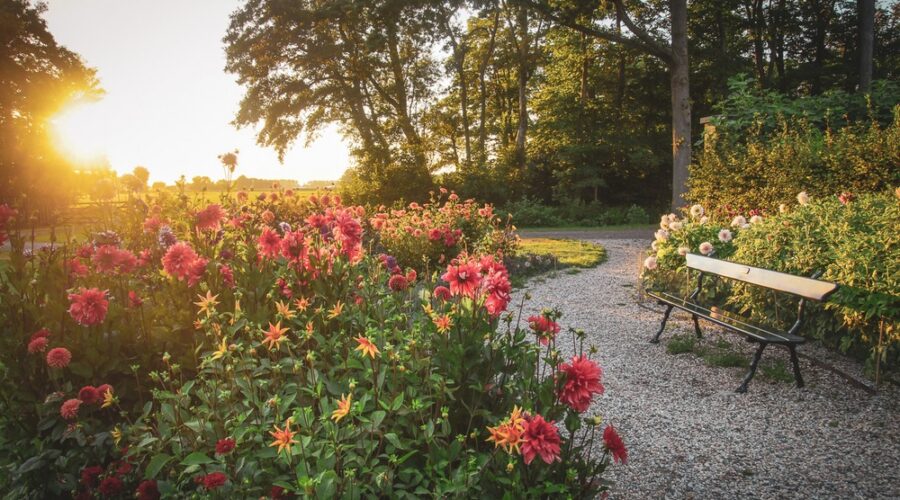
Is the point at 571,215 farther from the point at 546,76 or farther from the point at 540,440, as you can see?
the point at 540,440

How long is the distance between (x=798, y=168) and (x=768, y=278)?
3760 mm

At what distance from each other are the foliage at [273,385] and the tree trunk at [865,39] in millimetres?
17629

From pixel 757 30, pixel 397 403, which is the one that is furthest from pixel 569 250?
pixel 757 30

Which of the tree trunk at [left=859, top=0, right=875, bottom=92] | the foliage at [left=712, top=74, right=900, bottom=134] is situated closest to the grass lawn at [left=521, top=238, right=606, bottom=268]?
the foliage at [left=712, top=74, right=900, bottom=134]

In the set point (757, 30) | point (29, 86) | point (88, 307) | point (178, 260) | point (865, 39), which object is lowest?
point (88, 307)

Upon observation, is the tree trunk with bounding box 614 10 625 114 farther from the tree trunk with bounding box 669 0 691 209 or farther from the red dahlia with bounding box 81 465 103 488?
the red dahlia with bounding box 81 465 103 488

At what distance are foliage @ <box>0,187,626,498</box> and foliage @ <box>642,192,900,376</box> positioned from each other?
10.5 feet

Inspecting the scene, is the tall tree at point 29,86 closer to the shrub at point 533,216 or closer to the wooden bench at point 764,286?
the shrub at point 533,216

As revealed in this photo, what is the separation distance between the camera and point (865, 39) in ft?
49.3

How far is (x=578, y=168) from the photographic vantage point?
66.3 feet

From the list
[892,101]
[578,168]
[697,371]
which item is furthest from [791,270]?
[578,168]

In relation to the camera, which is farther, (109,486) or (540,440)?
(109,486)

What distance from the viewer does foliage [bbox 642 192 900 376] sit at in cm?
391

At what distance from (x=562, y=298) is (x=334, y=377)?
17.4 ft
